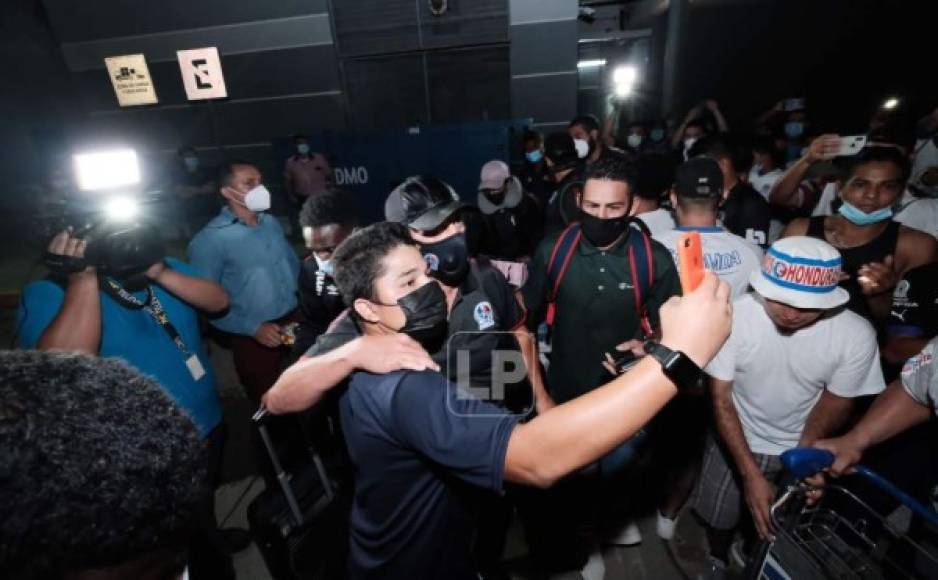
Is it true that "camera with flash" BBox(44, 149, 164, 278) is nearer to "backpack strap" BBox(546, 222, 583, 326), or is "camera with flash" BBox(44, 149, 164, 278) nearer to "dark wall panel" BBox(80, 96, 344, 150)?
"backpack strap" BBox(546, 222, 583, 326)

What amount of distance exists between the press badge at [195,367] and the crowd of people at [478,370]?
0.02m

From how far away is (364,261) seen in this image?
5.38 feet

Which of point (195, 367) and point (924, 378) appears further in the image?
point (195, 367)

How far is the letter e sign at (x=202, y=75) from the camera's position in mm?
10250

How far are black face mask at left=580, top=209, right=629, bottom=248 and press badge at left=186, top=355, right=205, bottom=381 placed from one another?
2421 millimetres

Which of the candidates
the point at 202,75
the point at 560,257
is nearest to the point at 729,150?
the point at 560,257

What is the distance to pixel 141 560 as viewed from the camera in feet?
2.16

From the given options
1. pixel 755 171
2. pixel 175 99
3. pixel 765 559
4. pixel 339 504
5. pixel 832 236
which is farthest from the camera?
pixel 175 99

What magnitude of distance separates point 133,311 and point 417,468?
5.97 ft

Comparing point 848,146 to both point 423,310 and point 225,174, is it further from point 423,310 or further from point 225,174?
point 225,174

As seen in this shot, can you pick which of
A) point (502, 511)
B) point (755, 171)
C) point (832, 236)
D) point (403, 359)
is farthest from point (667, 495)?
point (755, 171)

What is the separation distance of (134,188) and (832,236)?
26.1 ft

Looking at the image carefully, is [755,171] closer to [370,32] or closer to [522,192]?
[522,192]

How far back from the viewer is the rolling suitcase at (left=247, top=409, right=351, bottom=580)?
2062 millimetres
